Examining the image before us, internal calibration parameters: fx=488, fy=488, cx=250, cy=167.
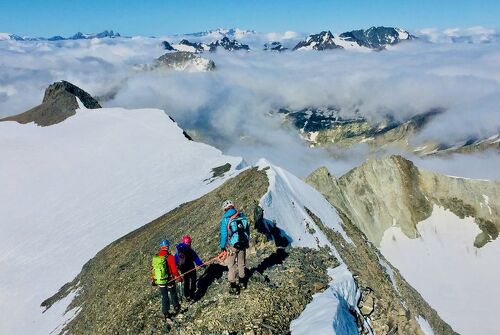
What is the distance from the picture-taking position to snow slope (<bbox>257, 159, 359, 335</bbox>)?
59.3 ft

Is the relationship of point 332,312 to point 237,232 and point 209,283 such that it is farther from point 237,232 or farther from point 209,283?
point 209,283

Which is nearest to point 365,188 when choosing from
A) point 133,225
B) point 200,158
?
point 200,158

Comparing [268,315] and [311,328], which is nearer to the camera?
[311,328]

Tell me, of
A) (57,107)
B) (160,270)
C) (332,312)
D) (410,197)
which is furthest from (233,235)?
(410,197)

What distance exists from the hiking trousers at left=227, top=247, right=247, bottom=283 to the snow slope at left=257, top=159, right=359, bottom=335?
113 inches

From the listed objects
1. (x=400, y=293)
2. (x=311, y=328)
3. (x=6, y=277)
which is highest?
(x=311, y=328)

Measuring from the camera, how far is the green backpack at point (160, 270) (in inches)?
714

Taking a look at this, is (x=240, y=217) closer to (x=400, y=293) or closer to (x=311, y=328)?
(x=311, y=328)

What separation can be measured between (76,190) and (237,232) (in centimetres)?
4765

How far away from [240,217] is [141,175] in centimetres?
4388

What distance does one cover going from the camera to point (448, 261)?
138 meters

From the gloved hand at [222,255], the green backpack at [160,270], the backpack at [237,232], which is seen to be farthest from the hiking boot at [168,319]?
the backpack at [237,232]

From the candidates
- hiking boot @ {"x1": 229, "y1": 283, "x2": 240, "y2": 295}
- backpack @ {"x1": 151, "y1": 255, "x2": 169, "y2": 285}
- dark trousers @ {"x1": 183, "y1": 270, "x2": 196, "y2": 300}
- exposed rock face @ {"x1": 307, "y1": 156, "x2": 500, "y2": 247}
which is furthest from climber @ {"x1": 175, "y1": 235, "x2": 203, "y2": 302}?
exposed rock face @ {"x1": 307, "y1": 156, "x2": 500, "y2": 247}

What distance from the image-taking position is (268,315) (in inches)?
732
